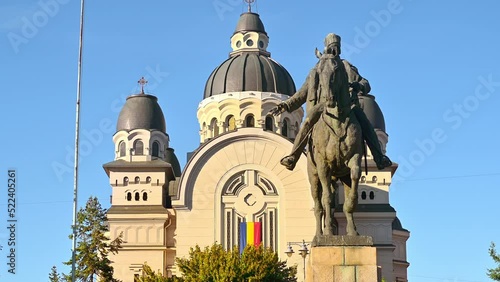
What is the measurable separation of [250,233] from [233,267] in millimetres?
12992

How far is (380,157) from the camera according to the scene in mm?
14172

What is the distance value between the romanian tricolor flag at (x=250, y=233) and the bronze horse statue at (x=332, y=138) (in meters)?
40.5

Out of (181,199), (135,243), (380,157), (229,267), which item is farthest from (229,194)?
(380,157)

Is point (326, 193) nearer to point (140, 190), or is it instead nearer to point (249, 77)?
point (140, 190)

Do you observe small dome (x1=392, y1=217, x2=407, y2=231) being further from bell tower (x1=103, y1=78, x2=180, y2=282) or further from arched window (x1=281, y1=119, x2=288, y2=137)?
bell tower (x1=103, y1=78, x2=180, y2=282)

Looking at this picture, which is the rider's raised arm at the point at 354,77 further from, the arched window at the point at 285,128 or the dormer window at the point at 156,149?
the dormer window at the point at 156,149

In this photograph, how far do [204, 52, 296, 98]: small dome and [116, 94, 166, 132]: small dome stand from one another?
361 cm

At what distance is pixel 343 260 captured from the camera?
42.1 feet

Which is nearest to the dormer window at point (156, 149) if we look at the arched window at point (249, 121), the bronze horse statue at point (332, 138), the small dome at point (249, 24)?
the arched window at point (249, 121)

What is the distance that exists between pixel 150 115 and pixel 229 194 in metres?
8.22

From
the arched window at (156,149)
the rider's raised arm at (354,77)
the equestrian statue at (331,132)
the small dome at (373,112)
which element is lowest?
the equestrian statue at (331,132)

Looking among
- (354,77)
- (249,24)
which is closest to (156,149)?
(249,24)

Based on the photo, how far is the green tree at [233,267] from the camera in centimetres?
4094

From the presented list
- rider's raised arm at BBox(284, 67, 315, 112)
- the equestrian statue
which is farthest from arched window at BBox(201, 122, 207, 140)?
the equestrian statue
